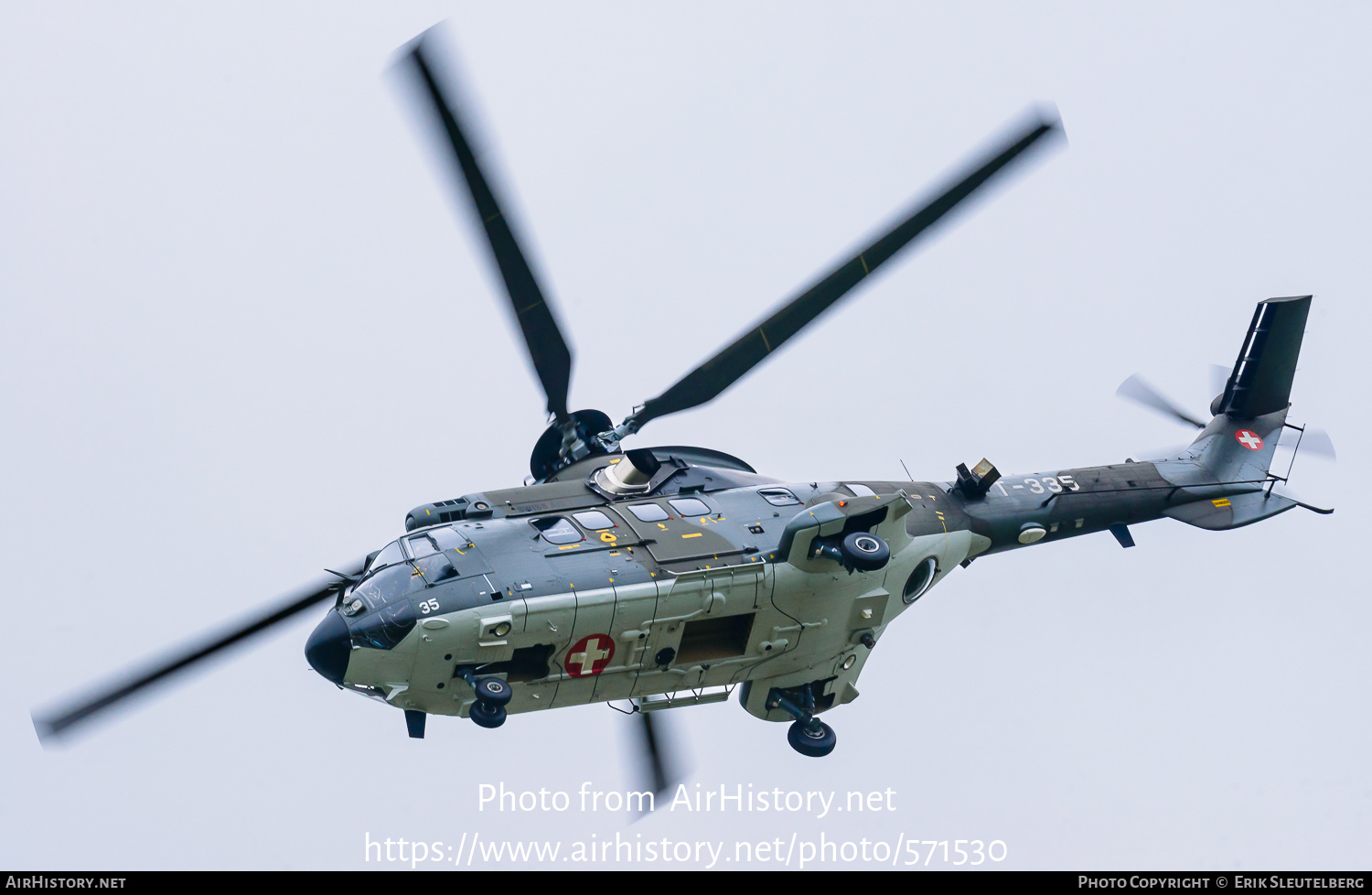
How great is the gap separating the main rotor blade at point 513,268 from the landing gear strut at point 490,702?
20.7ft

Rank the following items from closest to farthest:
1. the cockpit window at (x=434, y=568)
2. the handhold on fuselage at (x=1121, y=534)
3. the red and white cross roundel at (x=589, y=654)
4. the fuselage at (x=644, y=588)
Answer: the fuselage at (x=644, y=588) → the cockpit window at (x=434, y=568) → the red and white cross roundel at (x=589, y=654) → the handhold on fuselage at (x=1121, y=534)

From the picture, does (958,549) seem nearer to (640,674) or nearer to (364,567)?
(640,674)

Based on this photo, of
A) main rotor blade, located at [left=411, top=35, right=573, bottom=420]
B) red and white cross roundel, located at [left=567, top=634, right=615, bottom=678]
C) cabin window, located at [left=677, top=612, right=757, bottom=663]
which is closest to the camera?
main rotor blade, located at [left=411, top=35, right=573, bottom=420]

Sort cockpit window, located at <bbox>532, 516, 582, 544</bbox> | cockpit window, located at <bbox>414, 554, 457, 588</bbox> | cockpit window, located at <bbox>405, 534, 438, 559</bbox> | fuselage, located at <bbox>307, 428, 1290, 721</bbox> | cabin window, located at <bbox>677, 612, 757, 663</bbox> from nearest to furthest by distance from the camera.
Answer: fuselage, located at <bbox>307, 428, 1290, 721</bbox> < cockpit window, located at <bbox>414, 554, 457, 588</bbox> < cockpit window, located at <bbox>405, 534, 438, 559</bbox> < cockpit window, located at <bbox>532, 516, 582, 544</bbox> < cabin window, located at <bbox>677, 612, 757, 663</bbox>

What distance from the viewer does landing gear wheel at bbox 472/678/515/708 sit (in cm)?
2540

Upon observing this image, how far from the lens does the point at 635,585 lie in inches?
1054

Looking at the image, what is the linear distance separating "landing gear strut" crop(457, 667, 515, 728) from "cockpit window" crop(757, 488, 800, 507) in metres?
6.25

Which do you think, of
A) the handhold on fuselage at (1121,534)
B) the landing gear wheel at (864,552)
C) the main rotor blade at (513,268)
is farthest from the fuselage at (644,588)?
the handhold on fuselage at (1121,534)

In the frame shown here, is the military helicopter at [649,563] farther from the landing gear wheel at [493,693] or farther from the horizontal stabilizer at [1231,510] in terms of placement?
the horizontal stabilizer at [1231,510]

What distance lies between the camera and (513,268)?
27.8 meters

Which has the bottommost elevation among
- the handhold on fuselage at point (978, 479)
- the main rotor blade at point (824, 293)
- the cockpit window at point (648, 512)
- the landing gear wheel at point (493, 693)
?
the handhold on fuselage at point (978, 479)

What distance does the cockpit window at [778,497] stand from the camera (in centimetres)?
2955

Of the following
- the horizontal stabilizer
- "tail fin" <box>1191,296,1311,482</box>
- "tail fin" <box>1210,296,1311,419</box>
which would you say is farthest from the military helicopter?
"tail fin" <box>1210,296,1311,419</box>

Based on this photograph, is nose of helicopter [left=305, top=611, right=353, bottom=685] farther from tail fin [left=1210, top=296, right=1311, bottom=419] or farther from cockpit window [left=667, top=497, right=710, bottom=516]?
tail fin [left=1210, top=296, right=1311, bottom=419]
